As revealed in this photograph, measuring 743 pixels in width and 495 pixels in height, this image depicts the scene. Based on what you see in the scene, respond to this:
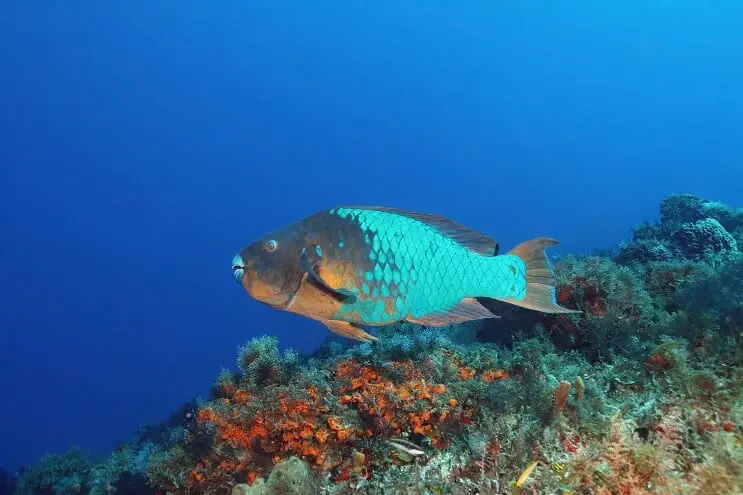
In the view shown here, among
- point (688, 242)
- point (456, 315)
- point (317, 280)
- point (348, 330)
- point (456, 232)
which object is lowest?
point (348, 330)

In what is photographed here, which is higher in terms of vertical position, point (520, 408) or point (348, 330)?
point (348, 330)

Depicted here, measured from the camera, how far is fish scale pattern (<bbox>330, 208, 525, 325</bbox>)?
341cm

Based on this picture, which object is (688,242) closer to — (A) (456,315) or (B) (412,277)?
(A) (456,315)

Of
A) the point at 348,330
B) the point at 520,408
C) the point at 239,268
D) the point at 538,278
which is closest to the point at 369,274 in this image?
the point at 348,330

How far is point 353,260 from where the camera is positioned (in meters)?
3.44

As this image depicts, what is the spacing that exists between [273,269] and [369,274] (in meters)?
0.75

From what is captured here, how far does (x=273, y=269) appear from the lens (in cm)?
340

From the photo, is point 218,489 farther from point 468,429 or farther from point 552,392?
point 552,392

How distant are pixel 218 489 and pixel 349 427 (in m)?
1.62

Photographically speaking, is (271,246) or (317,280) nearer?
(317,280)

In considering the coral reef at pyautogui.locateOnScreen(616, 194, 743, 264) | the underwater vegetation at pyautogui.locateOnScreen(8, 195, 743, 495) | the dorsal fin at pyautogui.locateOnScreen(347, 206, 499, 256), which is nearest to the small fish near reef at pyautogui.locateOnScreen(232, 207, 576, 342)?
the dorsal fin at pyautogui.locateOnScreen(347, 206, 499, 256)

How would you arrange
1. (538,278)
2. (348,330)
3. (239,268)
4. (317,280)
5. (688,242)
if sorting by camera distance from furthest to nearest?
(688,242), (538,278), (239,268), (348,330), (317,280)

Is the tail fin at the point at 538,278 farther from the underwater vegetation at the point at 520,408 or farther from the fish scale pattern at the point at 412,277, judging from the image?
the underwater vegetation at the point at 520,408

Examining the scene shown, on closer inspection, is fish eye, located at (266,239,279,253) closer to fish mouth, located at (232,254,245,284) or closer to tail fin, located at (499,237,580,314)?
fish mouth, located at (232,254,245,284)
